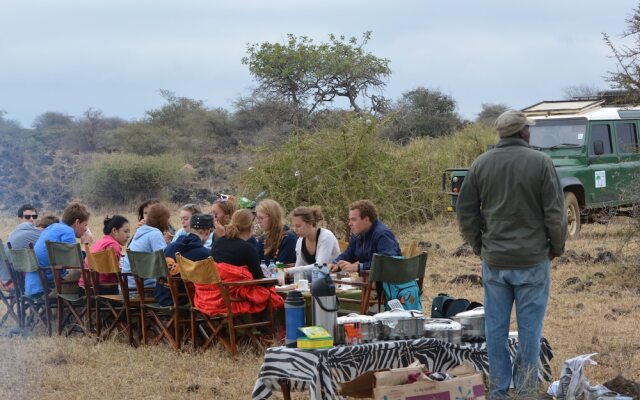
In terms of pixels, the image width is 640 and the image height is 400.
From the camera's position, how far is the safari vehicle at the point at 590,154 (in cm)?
1370

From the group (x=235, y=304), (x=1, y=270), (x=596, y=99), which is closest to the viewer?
(x=235, y=304)

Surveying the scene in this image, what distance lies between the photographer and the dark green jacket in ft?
16.1

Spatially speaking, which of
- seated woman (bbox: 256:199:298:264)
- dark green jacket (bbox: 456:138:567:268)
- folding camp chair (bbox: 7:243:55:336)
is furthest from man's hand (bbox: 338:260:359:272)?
folding camp chair (bbox: 7:243:55:336)

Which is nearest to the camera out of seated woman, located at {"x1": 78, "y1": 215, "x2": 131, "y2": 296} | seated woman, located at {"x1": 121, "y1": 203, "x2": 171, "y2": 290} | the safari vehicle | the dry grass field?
the dry grass field

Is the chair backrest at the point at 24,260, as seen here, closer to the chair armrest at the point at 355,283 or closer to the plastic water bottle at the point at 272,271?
the plastic water bottle at the point at 272,271

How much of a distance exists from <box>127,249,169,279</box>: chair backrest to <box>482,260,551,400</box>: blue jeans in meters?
2.73

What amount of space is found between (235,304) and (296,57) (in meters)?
23.6

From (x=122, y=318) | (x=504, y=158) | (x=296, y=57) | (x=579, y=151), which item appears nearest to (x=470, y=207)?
(x=504, y=158)

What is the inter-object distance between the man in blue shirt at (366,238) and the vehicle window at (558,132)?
730cm

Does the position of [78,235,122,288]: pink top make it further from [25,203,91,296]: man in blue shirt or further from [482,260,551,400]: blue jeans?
[482,260,551,400]: blue jeans

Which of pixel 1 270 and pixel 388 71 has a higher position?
pixel 388 71

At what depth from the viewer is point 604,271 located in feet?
35.1

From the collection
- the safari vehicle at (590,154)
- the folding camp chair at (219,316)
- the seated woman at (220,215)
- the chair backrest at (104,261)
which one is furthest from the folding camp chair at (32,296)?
the safari vehicle at (590,154)

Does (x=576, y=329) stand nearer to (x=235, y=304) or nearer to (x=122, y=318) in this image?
(x=235, y=304)
